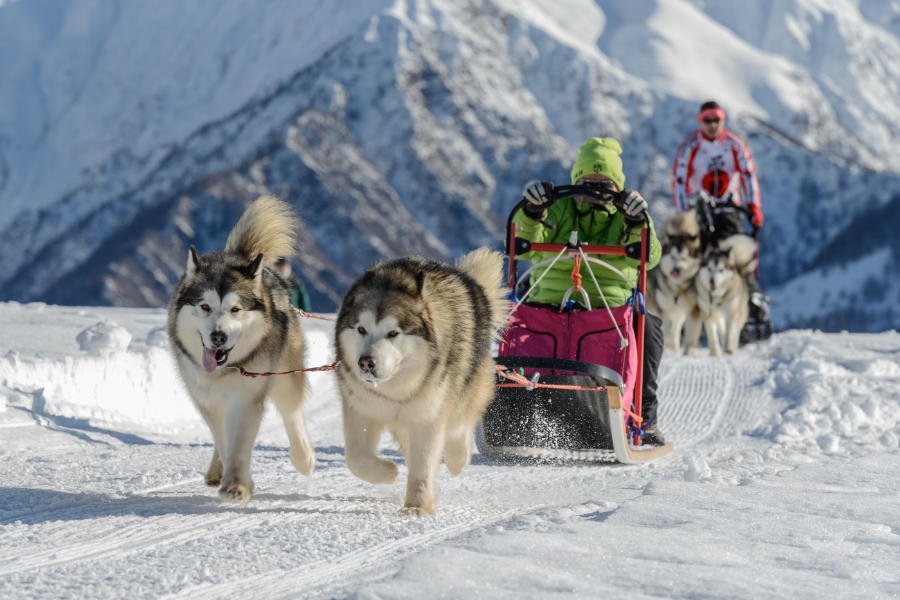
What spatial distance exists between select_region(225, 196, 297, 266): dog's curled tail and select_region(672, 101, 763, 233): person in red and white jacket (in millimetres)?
6562

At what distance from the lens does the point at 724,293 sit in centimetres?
1076

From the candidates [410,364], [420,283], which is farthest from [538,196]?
[410,364]

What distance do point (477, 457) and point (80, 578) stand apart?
2.70m

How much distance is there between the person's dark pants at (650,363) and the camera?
5.47 m

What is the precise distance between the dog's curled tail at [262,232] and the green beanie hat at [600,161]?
1.53 meters

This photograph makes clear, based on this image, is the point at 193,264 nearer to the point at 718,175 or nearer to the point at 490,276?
the point at 490,276

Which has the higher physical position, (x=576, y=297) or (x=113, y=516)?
(x=576, y=297)

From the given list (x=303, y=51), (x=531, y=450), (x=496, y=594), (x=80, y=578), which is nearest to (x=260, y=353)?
(x=80, y=578)

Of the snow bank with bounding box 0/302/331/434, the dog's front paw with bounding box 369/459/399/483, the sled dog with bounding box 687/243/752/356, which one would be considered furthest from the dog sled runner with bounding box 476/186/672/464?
the sled dog with bounding box 687/243/752/356

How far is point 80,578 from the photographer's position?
2.99 metres

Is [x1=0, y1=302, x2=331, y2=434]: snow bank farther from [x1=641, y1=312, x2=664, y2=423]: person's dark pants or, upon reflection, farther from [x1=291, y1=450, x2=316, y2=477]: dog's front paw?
[x1=641, y1=312, x2=664, y2=423]: person's dark pants

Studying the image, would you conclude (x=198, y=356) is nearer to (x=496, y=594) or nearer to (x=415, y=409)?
(x=415, y=409)

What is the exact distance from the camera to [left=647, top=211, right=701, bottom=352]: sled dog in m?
10.5

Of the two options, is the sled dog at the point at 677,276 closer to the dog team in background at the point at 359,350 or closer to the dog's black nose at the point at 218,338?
the dog team in background at the point at 359,350
